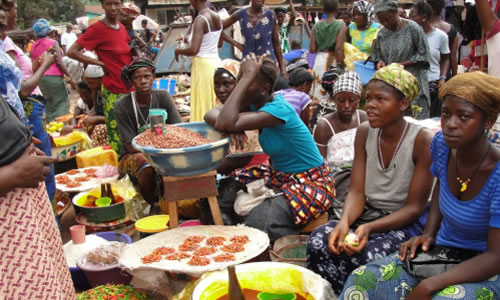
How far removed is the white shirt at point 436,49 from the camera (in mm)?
4891

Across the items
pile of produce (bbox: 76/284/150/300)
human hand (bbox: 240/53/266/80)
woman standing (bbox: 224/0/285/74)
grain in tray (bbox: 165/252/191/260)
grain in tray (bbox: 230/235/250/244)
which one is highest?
woman standing (bbox: 224/0/285/74)

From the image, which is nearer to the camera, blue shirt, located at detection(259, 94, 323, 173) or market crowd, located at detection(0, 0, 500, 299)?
market crowd, located at detection(0, 0, 500, 299)

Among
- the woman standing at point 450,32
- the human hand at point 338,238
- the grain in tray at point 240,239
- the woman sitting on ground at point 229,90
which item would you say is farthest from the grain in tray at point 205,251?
the woman standing at point 450,32

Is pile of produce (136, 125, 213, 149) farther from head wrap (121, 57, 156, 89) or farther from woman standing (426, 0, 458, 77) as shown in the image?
woman standing (426, 0, 458, 77)

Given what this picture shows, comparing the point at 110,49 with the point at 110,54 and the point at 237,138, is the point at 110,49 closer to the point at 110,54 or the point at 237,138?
the point at 110,54

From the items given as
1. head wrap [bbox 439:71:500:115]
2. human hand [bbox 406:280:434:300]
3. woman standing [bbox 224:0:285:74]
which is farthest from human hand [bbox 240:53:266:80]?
woman standing [bbox 224:0:285:74]

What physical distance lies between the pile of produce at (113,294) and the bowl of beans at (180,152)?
69cm

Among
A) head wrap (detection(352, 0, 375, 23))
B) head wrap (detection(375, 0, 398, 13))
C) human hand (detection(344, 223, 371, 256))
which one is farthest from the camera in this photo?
head wrap (detection(352, 0, 375, 23))

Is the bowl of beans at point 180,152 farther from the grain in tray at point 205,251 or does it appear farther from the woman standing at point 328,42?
the woman standing at point 328,42

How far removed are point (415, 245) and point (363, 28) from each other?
426 centimetres

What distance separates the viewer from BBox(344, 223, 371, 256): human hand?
84.0 inches

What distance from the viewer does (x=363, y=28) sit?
568 cm

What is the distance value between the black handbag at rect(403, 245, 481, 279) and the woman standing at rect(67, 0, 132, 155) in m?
3.40

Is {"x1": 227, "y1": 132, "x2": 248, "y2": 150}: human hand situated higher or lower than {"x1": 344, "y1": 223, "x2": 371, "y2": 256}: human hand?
higher
